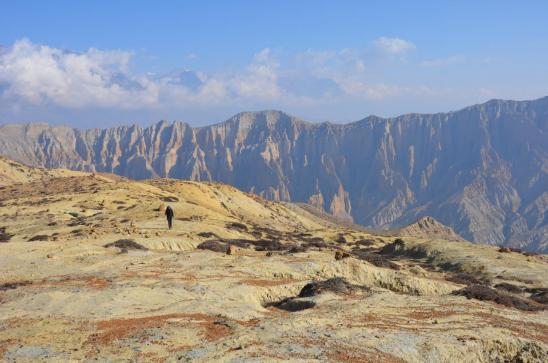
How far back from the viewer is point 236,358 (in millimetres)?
18312

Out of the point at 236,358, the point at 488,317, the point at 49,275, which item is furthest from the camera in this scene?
the point at 49,275

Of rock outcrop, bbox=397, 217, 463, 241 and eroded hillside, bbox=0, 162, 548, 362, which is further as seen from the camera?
rock outcrop, bbox=397, 217, 463, 241

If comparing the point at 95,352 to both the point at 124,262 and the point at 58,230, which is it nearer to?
the point at 124,262

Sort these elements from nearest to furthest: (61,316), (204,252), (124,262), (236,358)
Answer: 1. (236,358)
2. (61,316)
3. (124,262)
4. (204,252)

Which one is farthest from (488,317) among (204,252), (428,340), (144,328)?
(204,252)

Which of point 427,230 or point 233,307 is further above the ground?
point 233,307

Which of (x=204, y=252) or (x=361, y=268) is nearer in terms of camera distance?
(x=361, y=268)

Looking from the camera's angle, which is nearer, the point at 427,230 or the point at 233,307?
the point at 233,307

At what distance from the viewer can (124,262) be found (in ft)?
121

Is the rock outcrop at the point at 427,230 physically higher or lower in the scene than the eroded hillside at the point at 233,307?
lower

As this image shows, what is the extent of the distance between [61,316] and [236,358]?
31.0 ft

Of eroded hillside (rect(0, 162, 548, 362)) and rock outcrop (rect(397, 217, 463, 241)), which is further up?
eroded hillside (rect(0, 162, 548, 362))

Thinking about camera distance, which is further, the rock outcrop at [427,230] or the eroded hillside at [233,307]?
the rock outcrop at [427,230]

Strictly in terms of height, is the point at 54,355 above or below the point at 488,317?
above
